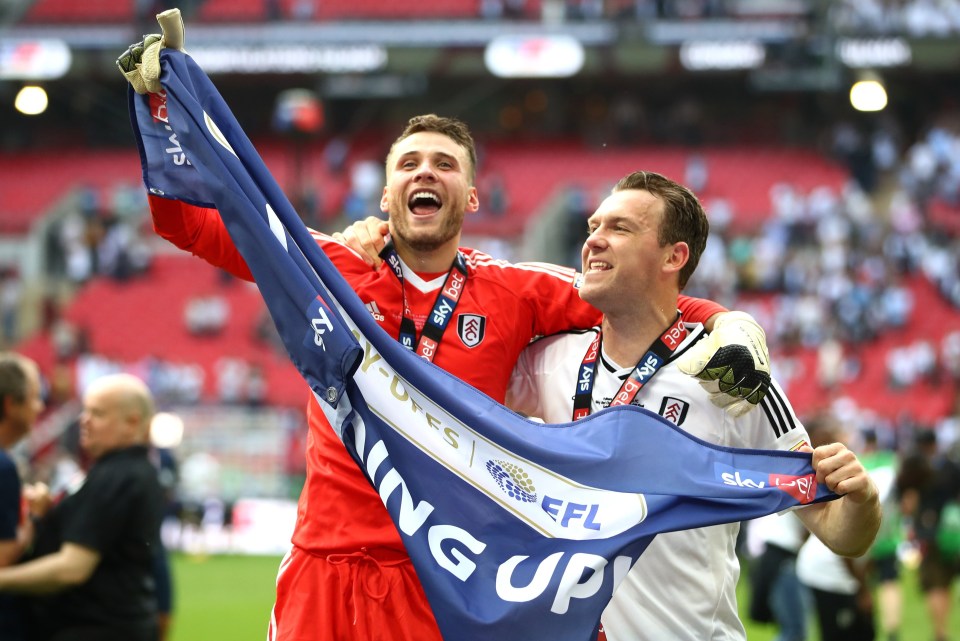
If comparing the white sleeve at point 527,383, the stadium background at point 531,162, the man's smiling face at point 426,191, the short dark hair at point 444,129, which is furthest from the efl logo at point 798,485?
the stadium background at point 531,162

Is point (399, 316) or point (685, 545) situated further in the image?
point (399, 316)

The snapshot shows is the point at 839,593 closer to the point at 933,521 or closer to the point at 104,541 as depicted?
the point at 933,521

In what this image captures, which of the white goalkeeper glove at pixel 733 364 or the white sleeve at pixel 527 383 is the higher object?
the white goalkeeper glove at pixel 733 364

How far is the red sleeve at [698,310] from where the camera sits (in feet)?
13.9

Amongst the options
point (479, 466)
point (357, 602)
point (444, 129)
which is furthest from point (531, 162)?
point (479, 466)

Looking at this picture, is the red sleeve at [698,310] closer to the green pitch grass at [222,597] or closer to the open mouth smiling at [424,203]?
the open mouth smiling at [424,203]

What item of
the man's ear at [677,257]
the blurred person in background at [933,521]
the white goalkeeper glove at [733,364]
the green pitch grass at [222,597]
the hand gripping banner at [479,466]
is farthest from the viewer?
the green pitch grass at [222,597]

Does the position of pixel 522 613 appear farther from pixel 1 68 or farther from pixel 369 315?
pixel 1 68

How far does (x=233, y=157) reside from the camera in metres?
3.94

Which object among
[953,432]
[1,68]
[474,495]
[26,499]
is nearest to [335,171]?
[1,68]

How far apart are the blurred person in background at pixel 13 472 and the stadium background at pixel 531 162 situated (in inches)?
621

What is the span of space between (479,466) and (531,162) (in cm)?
Answer: 2874

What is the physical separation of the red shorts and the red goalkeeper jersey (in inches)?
2.1

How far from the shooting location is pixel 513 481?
371cm
